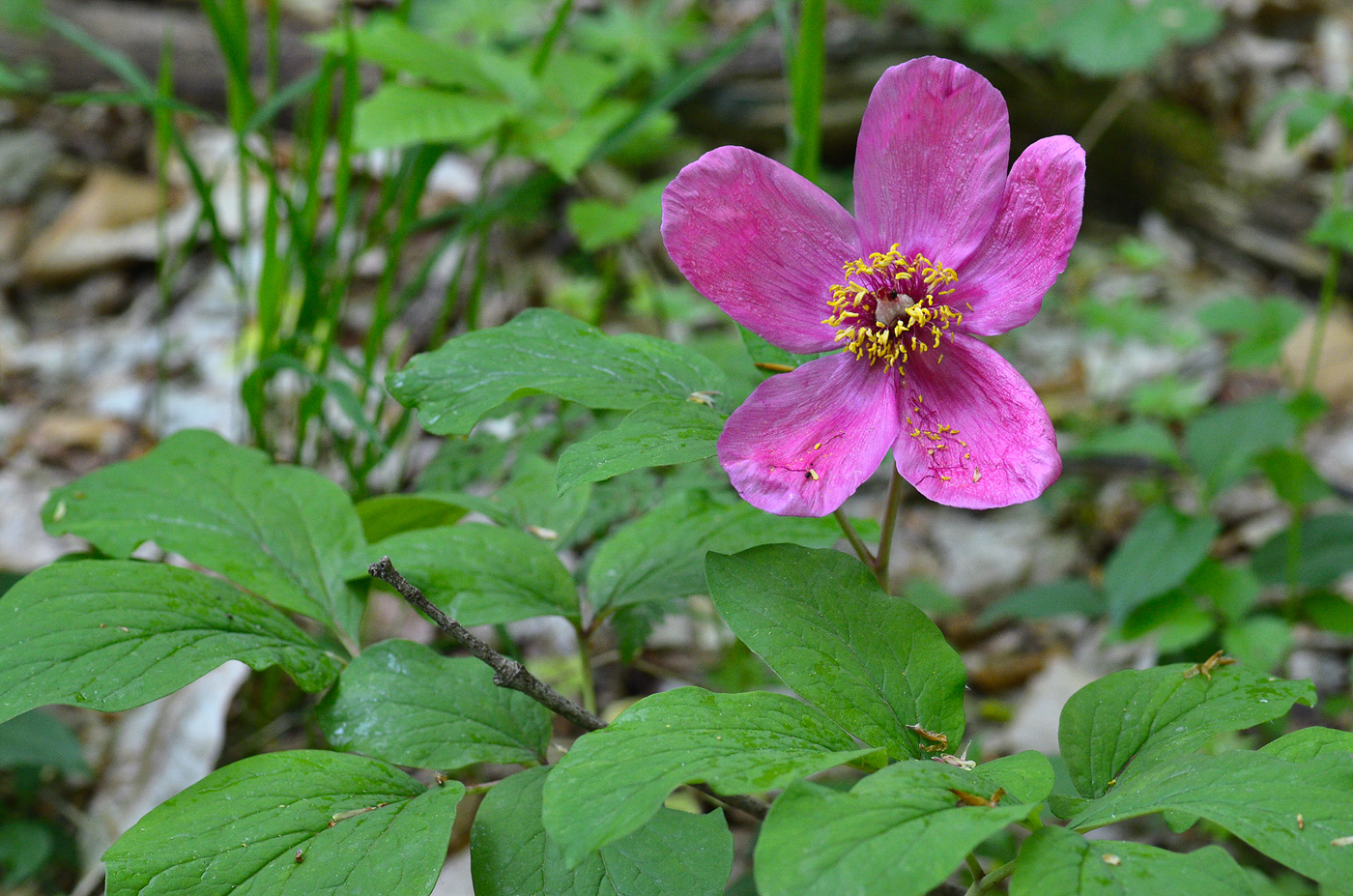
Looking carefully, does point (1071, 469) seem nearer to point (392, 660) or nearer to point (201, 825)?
point (392, 660)

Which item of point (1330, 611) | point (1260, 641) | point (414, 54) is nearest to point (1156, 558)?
point (1260, 641)

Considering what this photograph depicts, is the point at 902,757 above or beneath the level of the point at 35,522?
above

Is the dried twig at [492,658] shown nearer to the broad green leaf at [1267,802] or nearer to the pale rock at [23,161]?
the broad green leaf at [1267,802]

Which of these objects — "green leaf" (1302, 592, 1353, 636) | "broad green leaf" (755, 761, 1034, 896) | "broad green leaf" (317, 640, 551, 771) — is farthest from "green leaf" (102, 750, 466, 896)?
"green leaf" (1302, 592, 1353, 636)

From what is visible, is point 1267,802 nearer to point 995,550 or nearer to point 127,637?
point 127,637

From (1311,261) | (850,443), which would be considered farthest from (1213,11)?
(850,443)

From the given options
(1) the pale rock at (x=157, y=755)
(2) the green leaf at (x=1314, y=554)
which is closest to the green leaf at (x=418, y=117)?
(1) the pale rock at (x=157, y=755)
